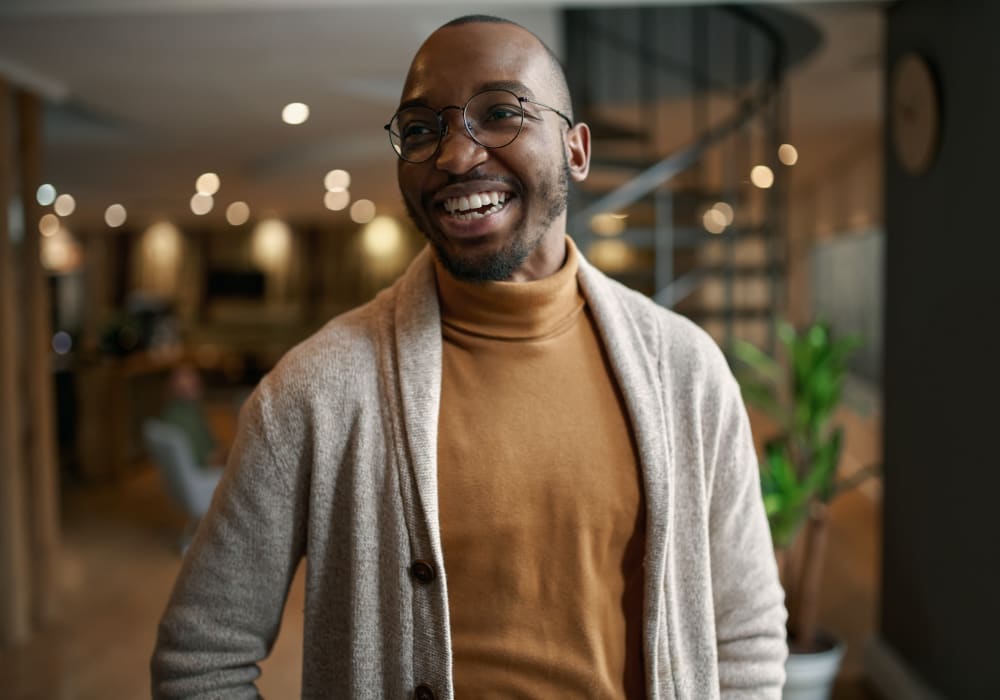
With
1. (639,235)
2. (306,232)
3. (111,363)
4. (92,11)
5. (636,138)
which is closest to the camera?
(92,11)

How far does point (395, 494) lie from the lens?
A: 1042 millimetres

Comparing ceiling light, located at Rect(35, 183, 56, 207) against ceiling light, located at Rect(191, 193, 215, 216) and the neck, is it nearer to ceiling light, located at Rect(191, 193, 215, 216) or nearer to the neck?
the neck

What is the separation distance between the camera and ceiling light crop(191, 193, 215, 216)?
30.8 ft

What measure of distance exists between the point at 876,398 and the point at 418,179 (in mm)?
7274

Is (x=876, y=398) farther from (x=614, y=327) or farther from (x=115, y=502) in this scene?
(x=614, y=327)

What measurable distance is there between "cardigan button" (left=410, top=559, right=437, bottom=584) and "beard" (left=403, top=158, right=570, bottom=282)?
1.05 ft

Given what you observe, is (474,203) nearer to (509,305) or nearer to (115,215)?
(509,305)

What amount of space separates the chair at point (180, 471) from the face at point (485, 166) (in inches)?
183

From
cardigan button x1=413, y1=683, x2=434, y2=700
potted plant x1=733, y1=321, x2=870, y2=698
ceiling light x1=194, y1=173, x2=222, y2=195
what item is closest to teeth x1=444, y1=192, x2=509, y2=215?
cardigan button x1=413, y1=683, x2=434, y2=700

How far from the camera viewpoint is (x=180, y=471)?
5371mm

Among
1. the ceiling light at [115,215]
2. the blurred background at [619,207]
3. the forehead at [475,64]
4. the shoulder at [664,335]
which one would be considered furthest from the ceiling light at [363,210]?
the forehead at [475,64]

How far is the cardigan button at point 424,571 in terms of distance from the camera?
1025 mm

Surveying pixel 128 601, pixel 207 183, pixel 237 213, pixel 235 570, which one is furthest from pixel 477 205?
pixel 237 213

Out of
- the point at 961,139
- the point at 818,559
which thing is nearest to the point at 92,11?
the point at 961,139
